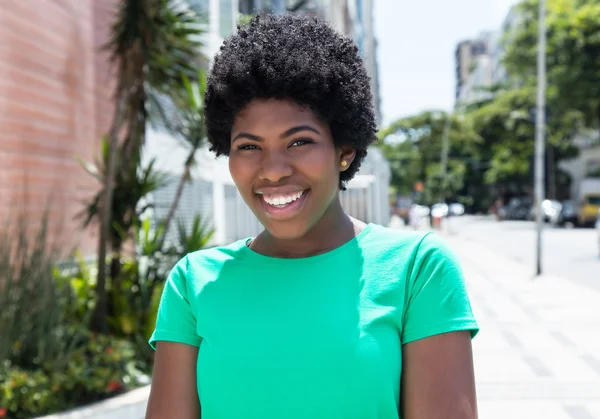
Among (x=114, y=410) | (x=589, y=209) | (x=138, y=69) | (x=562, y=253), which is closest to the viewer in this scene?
(x=114, y=410)

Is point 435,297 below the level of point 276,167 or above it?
below

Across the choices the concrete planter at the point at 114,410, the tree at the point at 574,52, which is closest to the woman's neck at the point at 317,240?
the concrete planter at the point at 114,410

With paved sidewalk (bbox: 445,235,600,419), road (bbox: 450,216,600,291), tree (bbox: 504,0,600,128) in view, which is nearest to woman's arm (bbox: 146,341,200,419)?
paved sidewalk (bbox: 445,235,600,419)

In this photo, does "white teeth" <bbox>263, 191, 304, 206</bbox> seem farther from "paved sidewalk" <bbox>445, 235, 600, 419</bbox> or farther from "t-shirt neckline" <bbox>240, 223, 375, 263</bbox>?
"paved sidewalk" <bbox>445, 235, 600, 419</bbox>

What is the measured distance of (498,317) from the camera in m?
9.86

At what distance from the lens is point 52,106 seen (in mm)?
7699

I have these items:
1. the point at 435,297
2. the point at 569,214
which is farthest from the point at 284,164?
the point at 569,214

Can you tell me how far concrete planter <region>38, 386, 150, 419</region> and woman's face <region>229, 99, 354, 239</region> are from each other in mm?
3702

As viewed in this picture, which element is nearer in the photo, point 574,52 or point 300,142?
point 300,142

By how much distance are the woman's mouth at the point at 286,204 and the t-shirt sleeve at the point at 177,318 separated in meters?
0.21

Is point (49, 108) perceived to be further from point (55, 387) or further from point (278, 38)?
point (278, 38)

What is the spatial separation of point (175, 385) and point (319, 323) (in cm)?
30

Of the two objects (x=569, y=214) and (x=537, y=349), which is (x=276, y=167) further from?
(x=569, y=214)

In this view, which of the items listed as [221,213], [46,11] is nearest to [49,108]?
[46,11]
